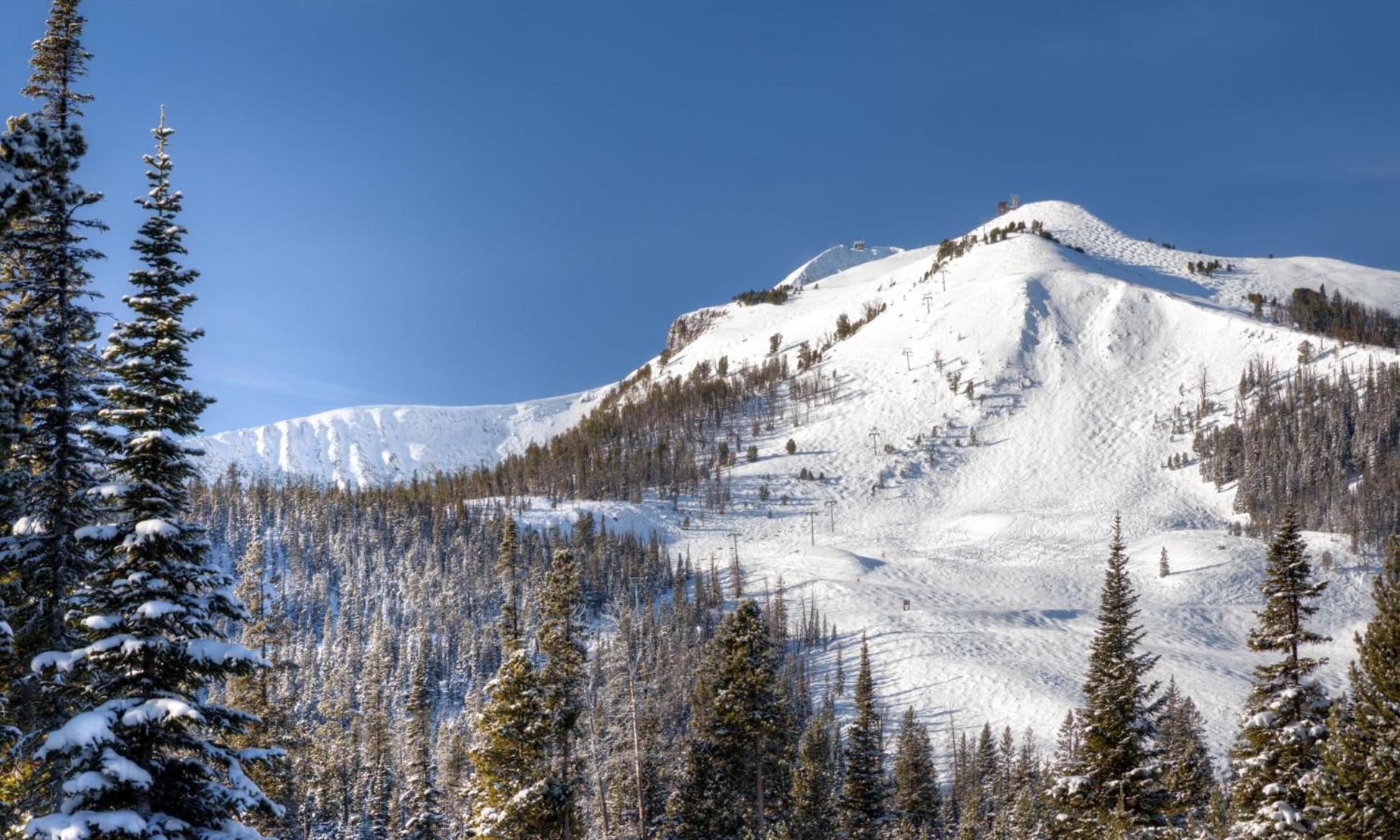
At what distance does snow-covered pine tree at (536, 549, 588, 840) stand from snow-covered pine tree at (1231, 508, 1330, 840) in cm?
1949

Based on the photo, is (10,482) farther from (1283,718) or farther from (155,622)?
(1283,718)

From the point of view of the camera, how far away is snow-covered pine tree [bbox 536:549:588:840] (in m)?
28.3

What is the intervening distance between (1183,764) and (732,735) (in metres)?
30.0

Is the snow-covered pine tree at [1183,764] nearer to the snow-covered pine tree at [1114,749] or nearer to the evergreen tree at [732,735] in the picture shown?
the snow-covered pine tree at [1114,749]

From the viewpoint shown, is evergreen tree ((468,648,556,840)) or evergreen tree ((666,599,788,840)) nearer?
evergreen tree ((468,648,556,840))

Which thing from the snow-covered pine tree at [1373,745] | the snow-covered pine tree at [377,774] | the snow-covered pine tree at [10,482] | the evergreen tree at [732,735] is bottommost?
the snow-covered pine tree at [377,774]

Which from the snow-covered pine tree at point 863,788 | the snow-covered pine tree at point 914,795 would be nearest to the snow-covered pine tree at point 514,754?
the snow-covered pine tree at point 863,788

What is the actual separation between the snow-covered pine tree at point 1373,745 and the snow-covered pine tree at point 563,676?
2071 centimetres

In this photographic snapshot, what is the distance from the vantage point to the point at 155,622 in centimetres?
1397

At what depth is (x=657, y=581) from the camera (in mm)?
163375

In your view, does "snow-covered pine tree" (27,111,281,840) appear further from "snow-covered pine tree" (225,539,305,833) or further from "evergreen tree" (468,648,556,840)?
"evergreen tree" (468,648,556,840)

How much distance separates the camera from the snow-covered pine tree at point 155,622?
1340 cm

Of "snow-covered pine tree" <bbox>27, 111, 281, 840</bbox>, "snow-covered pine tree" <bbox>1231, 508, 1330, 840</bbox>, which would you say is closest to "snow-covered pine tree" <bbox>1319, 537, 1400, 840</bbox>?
"snow-covered pine tree" <bbox>1231, 508, 1330, 840</bbox>

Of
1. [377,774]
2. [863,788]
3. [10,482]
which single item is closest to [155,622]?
[10,482]
